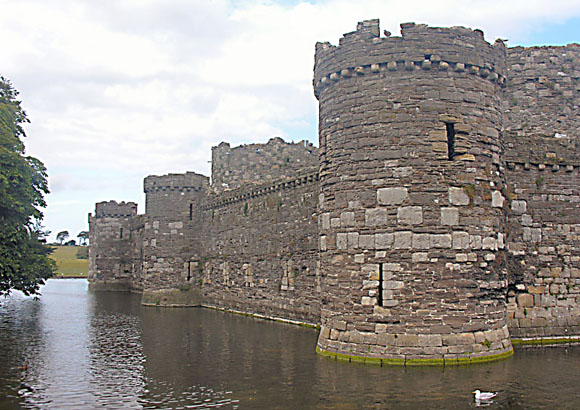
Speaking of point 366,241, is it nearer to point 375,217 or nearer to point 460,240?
point 375,217

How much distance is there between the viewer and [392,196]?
496 inches

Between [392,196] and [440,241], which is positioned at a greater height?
[392,196]

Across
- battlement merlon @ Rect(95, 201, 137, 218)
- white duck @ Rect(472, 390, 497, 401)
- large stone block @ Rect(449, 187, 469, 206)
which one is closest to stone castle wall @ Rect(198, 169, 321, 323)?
large stone block @ Rect(449, 187, 469, 206)

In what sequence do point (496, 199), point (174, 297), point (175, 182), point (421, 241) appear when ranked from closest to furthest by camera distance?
point (421, 241) → point (496, 199) → point (174, 297) → point (175, 182)

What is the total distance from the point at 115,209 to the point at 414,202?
34.6 m

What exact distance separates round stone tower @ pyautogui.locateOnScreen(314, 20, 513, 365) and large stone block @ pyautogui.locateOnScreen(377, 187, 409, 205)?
0.02 meters

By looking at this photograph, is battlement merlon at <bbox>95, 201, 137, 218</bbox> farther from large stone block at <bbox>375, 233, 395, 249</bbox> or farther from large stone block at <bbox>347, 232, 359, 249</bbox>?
large stone block at <bbox>375, 233, 395, 249</bbox>

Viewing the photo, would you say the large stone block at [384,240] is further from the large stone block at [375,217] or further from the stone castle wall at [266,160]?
the stone castle wall at [266,160]

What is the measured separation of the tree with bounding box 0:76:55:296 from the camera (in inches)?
757

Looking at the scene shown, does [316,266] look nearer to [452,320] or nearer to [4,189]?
[452,320]

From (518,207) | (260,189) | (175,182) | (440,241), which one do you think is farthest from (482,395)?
(175,182)

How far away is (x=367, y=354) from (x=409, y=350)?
85cm

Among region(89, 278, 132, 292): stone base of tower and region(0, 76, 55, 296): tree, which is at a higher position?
region(0, 76, 55, 296): tree

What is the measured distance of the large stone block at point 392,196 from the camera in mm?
12562
